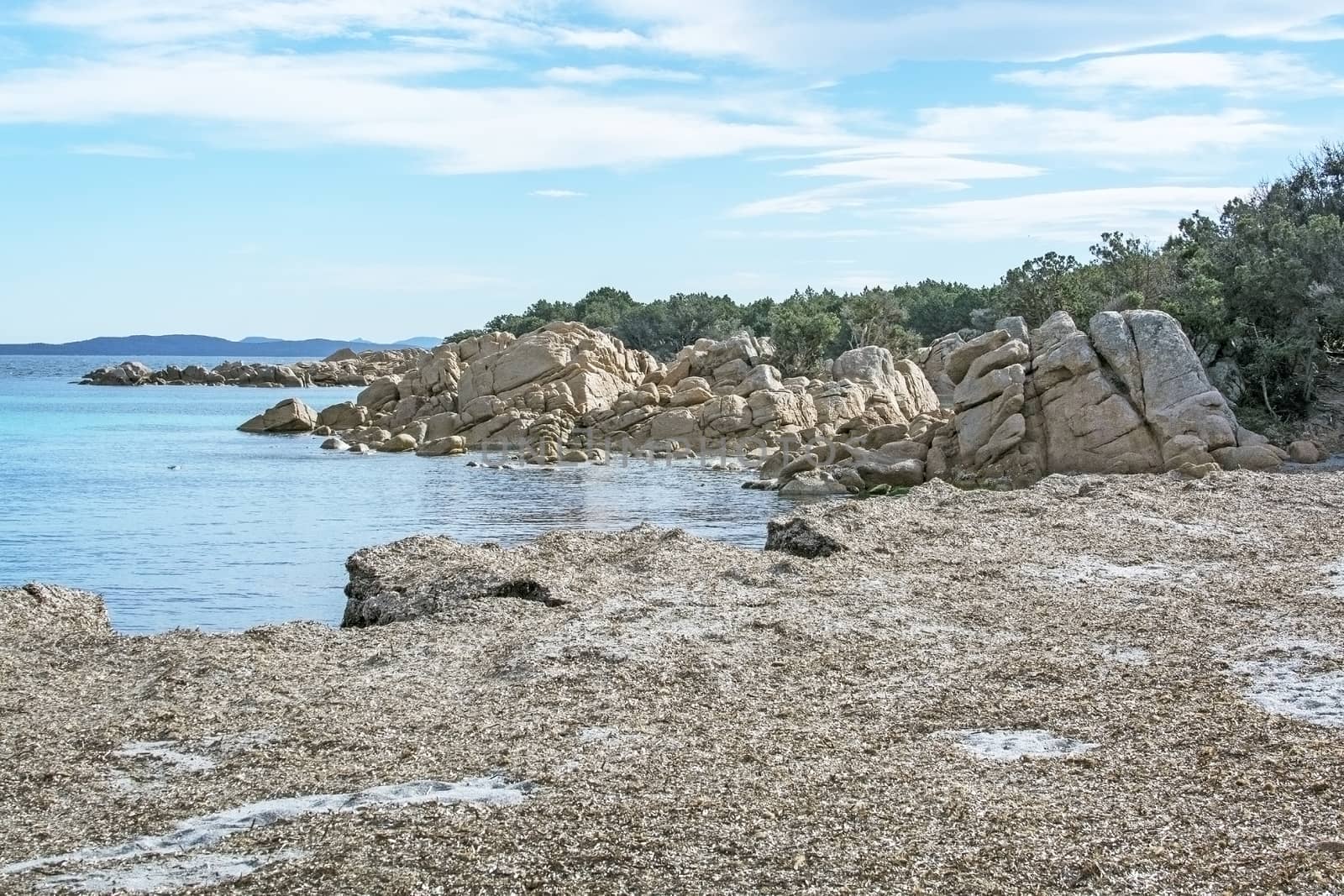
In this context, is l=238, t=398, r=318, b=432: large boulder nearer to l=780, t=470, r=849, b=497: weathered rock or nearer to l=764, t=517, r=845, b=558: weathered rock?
l=780, t=470, r=849, b=497: weathered rock

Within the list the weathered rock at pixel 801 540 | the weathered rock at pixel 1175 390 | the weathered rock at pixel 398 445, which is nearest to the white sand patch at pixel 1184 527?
the weathered rock at pixel 801 540

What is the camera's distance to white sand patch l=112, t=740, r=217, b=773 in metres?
9.05

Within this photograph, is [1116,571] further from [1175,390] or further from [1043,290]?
[1043,290]

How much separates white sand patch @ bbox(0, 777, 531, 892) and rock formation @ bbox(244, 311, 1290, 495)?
24693 millimetres

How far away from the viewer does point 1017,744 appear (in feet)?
30.0

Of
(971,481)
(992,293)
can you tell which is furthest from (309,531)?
(992,293)

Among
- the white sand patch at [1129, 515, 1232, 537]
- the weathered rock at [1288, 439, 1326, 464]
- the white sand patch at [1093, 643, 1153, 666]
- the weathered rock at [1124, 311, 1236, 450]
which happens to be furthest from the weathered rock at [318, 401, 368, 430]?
the white sand patch at [1093, 643, 1153, 666]

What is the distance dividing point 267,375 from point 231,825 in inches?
5504

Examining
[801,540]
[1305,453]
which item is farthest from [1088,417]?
[801,540]

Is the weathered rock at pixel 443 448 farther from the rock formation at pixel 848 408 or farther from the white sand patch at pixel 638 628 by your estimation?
the white sand patch at pixel 638 628

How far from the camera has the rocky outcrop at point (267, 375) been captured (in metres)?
135

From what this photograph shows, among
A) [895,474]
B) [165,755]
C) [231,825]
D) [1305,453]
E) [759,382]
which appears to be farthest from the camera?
[759,382]

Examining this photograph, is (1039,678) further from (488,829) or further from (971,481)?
(971,481)

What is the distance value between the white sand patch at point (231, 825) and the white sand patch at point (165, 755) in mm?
1165
